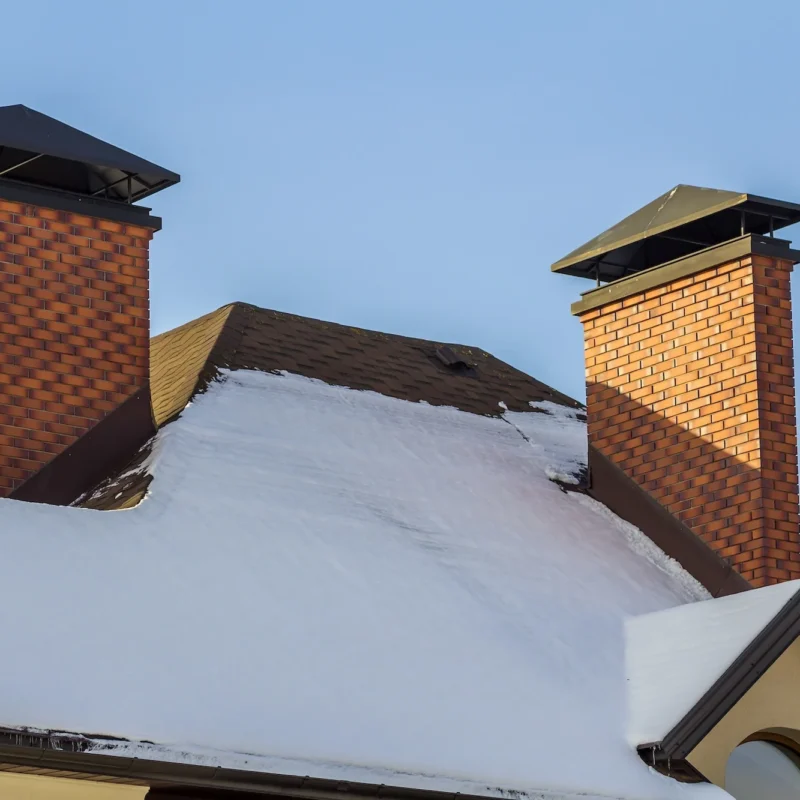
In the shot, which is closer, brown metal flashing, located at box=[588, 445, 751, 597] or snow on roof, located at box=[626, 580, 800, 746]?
snow on roof, located at box=[626, 580, 800, 746]

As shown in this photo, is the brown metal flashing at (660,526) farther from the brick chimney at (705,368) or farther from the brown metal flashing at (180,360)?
the brown metal flashing at (180,360)

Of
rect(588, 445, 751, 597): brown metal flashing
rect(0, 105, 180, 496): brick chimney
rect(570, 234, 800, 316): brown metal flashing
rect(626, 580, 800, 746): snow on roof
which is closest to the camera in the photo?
rect(626, 580, 800, 746): snow on roof

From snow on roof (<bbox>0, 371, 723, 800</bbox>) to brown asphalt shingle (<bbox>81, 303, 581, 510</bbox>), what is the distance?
387 millimetres

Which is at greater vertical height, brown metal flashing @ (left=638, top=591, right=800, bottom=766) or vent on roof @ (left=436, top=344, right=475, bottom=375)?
vent on roof @ (left=436, top=344, right=475, bottom=375)

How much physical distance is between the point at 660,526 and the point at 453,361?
9.71 ft

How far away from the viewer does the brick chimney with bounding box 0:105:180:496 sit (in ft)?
40.1

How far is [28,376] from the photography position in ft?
40.2

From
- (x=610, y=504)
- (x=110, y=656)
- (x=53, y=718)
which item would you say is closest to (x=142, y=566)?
(x=110, y=656)

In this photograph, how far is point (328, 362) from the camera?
14586 mm

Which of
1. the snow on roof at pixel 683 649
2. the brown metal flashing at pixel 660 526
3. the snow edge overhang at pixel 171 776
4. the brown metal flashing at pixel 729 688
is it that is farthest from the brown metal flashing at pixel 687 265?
the snow edge overhang at pixel 171 776

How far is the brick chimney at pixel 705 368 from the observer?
1314cm

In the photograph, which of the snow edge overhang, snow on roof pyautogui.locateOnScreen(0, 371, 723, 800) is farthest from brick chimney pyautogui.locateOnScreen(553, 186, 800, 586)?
the snow edge overhang

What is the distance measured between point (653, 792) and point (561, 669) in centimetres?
127

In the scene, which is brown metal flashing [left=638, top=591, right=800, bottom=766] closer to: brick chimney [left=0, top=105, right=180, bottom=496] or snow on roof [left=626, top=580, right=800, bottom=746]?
snow on roof [left=626, top=580, right=800, bottom=746]
